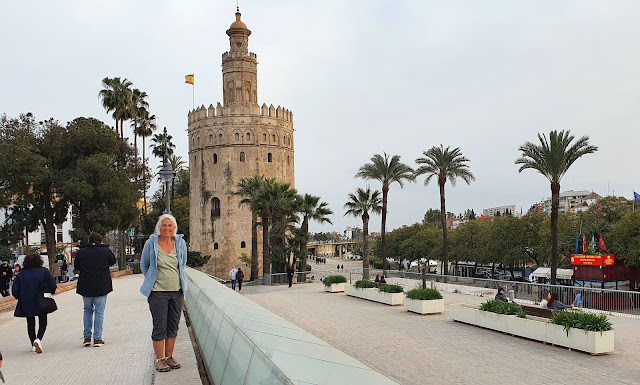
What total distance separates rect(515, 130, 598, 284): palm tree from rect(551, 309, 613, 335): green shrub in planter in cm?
1438

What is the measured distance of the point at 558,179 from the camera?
83.7 feet

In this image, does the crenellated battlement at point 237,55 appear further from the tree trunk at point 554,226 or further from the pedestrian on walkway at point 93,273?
the pedestrian on walkway at point 93,273

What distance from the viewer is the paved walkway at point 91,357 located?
234 inches

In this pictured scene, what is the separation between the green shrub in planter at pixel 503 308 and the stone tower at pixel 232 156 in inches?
1469

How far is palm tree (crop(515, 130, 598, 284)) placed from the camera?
24.7m

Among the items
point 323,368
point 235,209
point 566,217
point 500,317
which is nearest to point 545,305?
point 500,317

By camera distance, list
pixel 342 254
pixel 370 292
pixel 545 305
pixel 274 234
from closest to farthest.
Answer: pixel 545 305
pixel 370 292
pixel 274 234
pixel 342 254

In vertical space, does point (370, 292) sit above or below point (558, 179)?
below

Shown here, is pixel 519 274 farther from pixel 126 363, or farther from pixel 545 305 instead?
pixel 126 363

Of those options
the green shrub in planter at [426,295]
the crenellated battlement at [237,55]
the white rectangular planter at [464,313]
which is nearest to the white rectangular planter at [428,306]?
the green shrub in planter at [426,295]

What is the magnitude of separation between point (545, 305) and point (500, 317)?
6.86 ft

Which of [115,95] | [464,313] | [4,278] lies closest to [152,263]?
[464,313]

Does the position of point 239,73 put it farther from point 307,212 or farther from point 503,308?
point 503,308

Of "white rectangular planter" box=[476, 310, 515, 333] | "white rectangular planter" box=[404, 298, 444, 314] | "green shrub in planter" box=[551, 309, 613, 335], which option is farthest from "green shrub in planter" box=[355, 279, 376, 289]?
"green shrub in planter" box=[551, 309, 613, 335]
